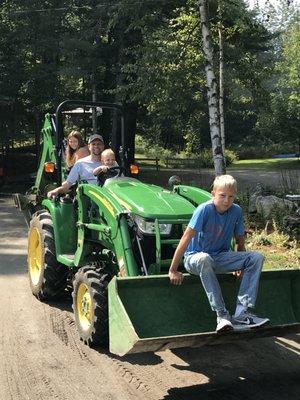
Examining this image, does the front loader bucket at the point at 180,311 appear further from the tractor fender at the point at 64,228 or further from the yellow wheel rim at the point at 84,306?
the tractor fender at the point at 64,228

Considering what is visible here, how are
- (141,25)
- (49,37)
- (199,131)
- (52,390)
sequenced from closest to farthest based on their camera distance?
(52,390), (141,25), (49,37), (199,131)

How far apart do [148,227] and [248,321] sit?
1.31 m

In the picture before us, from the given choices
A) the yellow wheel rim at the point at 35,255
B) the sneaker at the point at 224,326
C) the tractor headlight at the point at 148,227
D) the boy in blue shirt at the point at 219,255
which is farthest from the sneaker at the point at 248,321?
the yellow wheel rim at the point at 35,255

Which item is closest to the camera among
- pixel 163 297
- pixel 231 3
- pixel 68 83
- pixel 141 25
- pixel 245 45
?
pixel 163 297

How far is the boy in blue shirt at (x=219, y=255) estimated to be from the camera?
Result: 14.4 feet

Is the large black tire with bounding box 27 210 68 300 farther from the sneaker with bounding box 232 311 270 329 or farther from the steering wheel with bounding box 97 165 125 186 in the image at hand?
the sneaker with bounding box 232 311 270 329

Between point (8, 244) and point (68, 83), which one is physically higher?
point (68, 83)

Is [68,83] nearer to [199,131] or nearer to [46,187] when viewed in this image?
[46,187]

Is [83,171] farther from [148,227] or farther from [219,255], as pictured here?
[219,255]

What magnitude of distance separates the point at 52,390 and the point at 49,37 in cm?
1846

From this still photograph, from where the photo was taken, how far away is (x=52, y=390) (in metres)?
4.29

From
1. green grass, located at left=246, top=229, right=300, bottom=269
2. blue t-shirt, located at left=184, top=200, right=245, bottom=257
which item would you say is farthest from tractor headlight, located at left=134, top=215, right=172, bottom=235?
green grass, located at left=246, top=229, right=300, bottom=269

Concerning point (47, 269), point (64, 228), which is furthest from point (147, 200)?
point (47, 269)

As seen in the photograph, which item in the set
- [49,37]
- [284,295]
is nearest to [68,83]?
[49,37]
